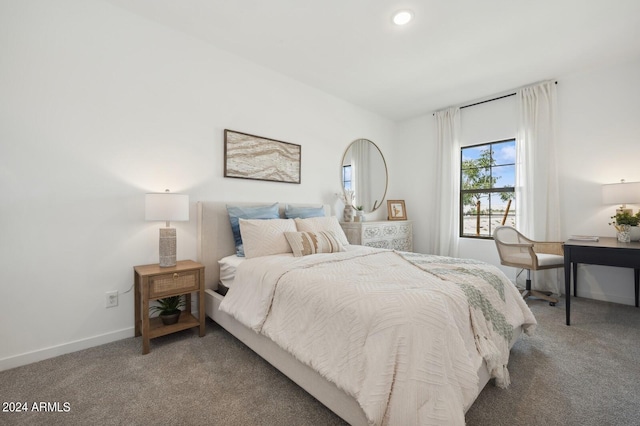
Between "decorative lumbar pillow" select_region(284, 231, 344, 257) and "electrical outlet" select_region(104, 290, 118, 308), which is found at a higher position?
"decorative lumbar pillow" select_region(284, 231, 344, 257)

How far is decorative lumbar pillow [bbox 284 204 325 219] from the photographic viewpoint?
3104mm

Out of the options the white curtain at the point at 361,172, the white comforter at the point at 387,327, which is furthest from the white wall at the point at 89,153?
the white curtain at the point at 361,172

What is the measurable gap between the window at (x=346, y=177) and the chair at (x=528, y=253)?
2022mm

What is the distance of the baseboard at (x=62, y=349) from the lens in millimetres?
1844

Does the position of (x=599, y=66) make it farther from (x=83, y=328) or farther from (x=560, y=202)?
(x=83, y=328)

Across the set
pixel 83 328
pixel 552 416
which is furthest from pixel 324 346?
pixel 83 328

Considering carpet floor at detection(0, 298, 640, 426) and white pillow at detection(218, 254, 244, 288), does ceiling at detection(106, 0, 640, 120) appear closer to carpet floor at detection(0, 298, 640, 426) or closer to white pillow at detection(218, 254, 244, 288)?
white pillow at detection(218, 254, 244, 288)

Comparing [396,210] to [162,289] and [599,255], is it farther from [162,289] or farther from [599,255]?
[162,289]

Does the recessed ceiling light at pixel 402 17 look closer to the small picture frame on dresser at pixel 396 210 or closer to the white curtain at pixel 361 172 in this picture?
the white curtain at pixel 361 172

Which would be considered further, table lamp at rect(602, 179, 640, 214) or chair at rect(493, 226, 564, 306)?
chair at rect(493, 226, 564, 306)

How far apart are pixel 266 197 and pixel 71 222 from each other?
172 centimetres

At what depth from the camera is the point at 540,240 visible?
3.60m

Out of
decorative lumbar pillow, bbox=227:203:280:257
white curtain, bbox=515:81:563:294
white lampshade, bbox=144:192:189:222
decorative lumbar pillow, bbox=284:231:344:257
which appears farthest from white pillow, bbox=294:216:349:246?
white curtain, bbox=515:81:563:294

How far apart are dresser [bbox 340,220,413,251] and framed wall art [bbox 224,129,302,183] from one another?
103 cm
